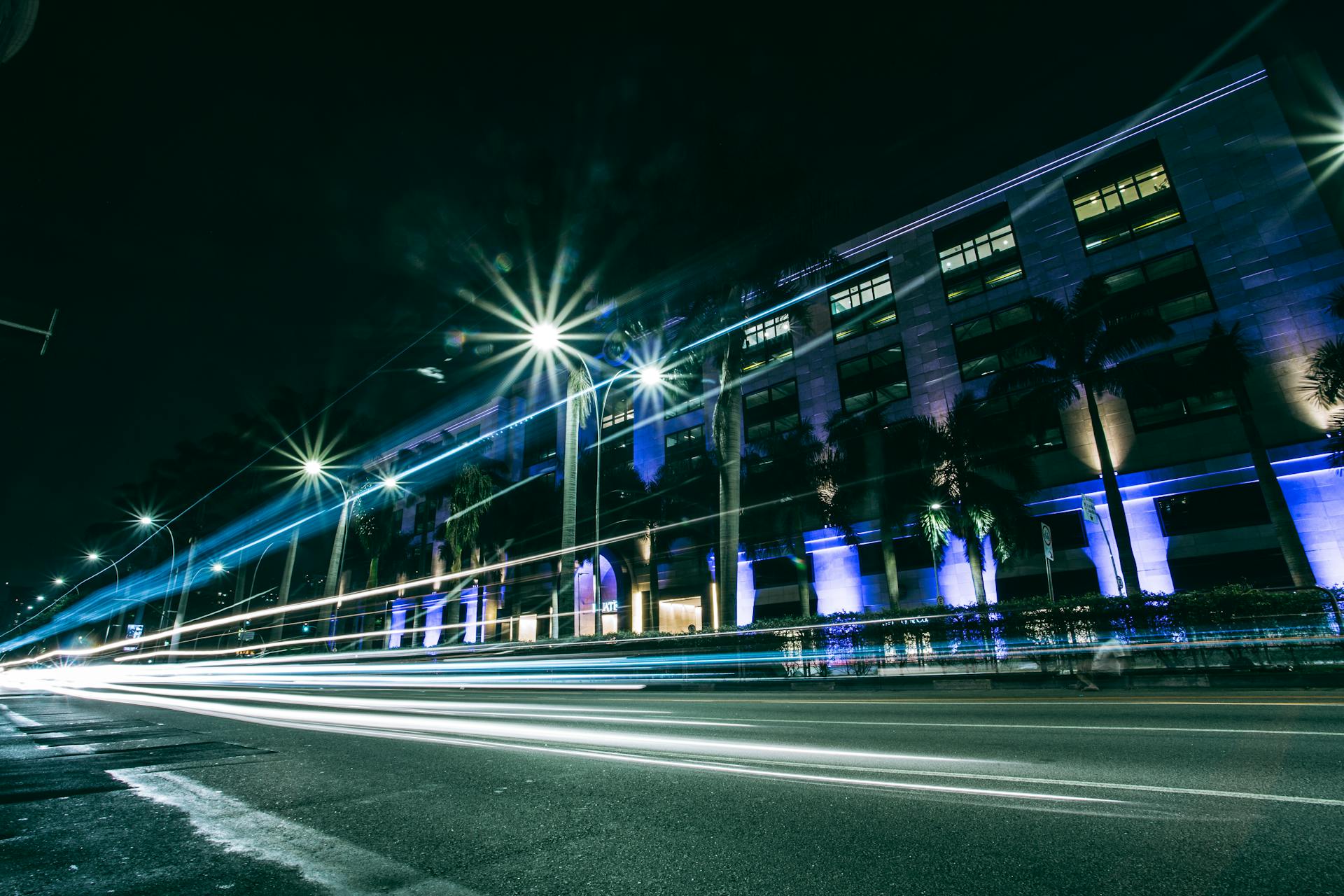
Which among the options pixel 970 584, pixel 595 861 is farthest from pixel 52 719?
pixel 970 584

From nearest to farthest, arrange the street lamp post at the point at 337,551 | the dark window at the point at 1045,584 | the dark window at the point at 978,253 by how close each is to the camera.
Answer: the dark window at the point at 1045,584 → the dark window at the point at 978,253 → the street lamp post at the point at 337,551

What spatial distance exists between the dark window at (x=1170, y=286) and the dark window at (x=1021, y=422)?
21.7 feet

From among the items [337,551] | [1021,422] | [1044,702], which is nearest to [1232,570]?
[1021,422]

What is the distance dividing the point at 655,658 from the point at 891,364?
2529 centimetres

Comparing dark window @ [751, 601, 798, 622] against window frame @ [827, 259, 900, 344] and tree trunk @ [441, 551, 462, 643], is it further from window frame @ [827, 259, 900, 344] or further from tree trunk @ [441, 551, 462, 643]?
tree trunk @ [441, 551, 462, 643]

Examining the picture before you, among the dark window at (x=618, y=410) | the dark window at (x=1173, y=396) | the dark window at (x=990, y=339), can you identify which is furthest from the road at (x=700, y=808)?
the dark window at (x=618, y=410)

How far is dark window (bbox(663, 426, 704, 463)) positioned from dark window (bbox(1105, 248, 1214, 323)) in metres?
24.8

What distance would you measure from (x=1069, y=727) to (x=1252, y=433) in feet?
73.3

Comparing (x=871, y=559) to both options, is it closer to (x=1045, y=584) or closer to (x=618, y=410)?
(x=1045, y=584)

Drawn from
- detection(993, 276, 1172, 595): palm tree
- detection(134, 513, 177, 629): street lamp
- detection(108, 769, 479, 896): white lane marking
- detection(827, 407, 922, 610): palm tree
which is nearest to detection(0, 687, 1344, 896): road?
detection(108, 769, 479, 896): white lane marking

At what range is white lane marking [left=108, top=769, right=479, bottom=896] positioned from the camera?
2434 mm

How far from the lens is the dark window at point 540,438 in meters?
50.4

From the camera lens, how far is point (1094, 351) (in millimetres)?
23562

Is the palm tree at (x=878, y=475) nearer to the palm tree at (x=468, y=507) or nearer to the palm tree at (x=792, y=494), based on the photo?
the palm tree at (x=792, y=494)
